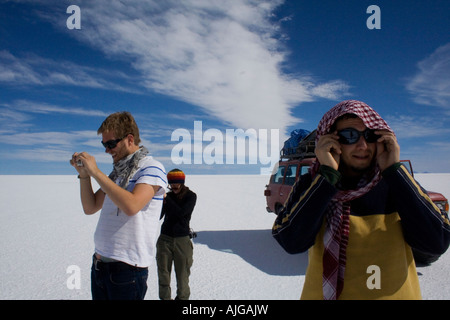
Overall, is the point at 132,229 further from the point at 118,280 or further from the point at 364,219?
the point at 364,219

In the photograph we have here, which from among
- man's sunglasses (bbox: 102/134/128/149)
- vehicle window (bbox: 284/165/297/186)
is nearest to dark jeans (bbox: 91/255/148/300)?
man's sunglasses (bbox: 102/134/128/149)

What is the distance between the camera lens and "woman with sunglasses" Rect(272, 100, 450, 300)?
4.04 feet

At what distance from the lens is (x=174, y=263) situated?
355 centimetres

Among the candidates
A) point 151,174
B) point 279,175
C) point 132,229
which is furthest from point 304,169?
point 132,229

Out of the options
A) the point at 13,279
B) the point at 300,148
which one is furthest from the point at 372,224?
the point at 300,148

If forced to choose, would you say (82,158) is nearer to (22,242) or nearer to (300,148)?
(300,148)

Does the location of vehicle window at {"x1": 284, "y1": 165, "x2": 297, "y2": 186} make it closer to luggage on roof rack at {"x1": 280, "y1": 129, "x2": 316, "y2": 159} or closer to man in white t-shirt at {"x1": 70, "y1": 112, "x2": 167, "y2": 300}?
luggage on roof rack at {"x1": 280, "y1": 129, "x2": 316, "y2": 159}

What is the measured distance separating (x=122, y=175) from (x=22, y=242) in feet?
23.7

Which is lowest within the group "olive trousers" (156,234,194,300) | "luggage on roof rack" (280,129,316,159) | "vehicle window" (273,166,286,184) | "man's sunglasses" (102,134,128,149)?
"olive trousers" (156,234,194,300)

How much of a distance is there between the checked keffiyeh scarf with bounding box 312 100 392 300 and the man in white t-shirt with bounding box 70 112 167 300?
1.22 metres

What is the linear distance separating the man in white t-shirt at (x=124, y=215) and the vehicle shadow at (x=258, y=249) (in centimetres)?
345

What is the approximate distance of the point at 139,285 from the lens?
6.48ft

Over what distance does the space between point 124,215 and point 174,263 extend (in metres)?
1.88

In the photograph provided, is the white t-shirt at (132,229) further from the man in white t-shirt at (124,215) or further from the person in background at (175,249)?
the person in background at (175,249)
